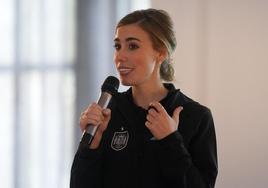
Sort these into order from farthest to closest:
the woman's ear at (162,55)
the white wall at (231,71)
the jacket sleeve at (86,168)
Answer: the white wall at (231,71) < the woman's ear at (162,55) < the jacket sleeve at (86,168)

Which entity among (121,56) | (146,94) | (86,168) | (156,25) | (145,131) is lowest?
(86,168)

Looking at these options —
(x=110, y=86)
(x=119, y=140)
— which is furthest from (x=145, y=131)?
(x=110, y=86)

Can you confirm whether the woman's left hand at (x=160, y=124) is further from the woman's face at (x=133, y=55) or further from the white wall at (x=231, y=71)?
the white wall at (x=231, y=71)

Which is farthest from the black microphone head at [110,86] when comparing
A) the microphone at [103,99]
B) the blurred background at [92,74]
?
the blurred background at [92,74]

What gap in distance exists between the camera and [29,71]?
246cm

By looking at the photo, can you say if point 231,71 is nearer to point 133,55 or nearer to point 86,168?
point 133,55

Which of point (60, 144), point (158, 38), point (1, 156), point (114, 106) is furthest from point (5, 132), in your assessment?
point (158, 38)

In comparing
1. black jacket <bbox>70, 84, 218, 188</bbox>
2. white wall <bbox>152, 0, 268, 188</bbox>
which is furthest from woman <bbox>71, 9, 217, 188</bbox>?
white wall <bbox>152, 0, 268, 188</bbox>

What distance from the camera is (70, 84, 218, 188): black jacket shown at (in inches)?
49.9

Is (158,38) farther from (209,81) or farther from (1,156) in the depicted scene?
(1,156)

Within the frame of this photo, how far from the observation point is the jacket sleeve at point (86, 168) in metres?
1.33

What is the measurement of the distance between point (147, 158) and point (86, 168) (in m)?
0.20

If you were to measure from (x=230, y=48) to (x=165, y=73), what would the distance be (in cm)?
91

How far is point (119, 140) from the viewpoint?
1.40 m
